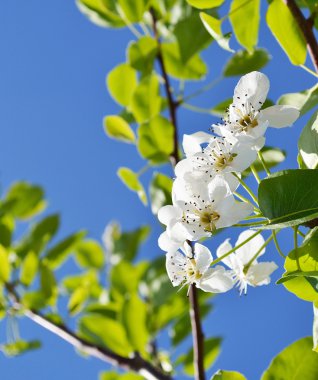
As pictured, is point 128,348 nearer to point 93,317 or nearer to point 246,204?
point 93,317

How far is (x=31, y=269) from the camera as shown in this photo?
153 cm

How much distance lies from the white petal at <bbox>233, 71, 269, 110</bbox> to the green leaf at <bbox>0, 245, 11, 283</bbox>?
84 centimetres

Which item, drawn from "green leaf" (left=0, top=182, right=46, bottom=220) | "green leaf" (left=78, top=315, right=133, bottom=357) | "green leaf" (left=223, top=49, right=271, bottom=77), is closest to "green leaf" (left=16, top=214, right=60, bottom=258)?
"green leaf" (left=0, top=182, right=46, bottom=220)

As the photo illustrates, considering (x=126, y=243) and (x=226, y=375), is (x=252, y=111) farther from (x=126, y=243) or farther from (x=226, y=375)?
(x=126, y=243)

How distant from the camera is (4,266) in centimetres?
146

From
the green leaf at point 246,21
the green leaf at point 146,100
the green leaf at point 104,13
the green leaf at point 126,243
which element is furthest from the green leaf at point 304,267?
the green leaf at point 126,243

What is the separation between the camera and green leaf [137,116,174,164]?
1162mm

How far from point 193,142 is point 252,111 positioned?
8 cm

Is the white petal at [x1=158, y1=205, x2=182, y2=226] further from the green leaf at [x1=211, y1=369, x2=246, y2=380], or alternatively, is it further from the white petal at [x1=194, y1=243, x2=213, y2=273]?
the green leaf at [x1=211, y1=369, x2=246, y2=380]

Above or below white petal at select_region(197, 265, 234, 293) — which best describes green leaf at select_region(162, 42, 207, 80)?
above

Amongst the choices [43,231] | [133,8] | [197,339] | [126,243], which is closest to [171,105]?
[133,8]

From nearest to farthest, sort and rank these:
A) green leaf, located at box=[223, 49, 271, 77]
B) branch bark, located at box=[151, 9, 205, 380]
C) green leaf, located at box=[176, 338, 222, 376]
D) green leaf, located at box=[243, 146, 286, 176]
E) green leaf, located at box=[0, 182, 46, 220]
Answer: branch bark, located at box=[151, 9, 205, 380] < green leaf, located at box=[243, 146, 286, 176] < green leaf, located at box=[223, 49, 271, 77] < green leaf, located at box=[176, 338, 222, 376] < green leaf, located at box=[0, 182, 46, 220]

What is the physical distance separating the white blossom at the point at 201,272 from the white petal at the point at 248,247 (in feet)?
0.14

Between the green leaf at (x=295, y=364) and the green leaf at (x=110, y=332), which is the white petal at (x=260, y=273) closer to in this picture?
the green leaf at (x=295, y=364)
